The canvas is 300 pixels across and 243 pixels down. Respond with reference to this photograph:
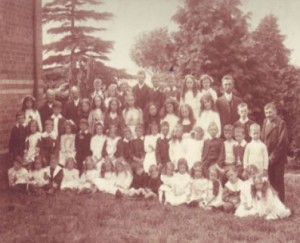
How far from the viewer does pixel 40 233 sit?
5.69 metres

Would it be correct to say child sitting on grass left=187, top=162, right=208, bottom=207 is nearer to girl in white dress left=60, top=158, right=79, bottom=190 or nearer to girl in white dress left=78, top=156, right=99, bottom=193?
girl in white dress left=78, top=156, right=99, bottom=193

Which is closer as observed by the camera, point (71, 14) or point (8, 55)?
point (8, 55)

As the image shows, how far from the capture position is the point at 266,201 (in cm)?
623

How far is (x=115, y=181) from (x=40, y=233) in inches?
78.1

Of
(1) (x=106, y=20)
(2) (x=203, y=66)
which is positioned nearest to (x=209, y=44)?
(2) (x=203, y=66)

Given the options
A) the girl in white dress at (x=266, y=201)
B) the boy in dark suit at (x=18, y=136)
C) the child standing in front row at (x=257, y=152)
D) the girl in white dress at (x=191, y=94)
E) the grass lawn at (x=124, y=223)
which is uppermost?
the girl in white dress at (x=191, y=94)

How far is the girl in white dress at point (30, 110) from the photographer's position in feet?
26.3

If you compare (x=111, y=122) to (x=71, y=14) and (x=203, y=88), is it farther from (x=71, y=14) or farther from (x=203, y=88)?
(x=71, y=14)

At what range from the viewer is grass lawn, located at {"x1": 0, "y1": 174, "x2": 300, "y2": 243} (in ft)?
17.9

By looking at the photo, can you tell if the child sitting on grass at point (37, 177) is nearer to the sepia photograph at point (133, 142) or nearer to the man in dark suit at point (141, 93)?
the sepia photograph at point (133, 142)

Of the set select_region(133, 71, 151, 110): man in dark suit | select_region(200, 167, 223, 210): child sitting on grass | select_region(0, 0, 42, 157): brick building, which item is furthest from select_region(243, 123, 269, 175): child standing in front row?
select_region(0, 0, 42, 157): brick building

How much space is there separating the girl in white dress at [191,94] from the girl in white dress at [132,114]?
77 centimetres

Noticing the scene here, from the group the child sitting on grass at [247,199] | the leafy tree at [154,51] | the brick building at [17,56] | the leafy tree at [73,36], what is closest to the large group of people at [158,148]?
the child sitting on grass at [247,199]

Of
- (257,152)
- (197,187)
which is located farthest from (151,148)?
(257,152)
